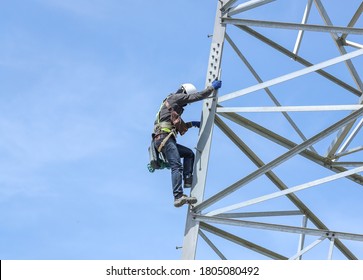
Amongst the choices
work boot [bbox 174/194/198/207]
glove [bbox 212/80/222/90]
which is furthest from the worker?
work boot [bbox 174/194/198/207]

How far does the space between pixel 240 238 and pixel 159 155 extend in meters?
1.97

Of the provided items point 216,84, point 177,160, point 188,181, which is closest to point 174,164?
point 177,160

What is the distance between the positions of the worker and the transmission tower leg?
0.21 metres

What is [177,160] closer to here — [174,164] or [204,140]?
[174,164]

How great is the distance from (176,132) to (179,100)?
54cm

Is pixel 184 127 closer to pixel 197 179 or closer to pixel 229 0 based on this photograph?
pixel 197 179

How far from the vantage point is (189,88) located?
18578 millimetres

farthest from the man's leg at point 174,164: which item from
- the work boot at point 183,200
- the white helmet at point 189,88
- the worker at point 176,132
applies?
the white helmet at point 189,88

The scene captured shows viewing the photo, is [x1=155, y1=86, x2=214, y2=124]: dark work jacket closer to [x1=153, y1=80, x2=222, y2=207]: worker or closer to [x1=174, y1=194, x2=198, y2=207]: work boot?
[x1=153, y1=80, x2=222, y2=207]: worker

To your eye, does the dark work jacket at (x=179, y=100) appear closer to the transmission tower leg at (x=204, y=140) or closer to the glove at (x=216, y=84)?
the glove at (x=216, y=84)

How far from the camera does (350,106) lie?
698 inches

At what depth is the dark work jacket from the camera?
58.6ft

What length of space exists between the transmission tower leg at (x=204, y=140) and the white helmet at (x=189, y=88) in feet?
1.35
